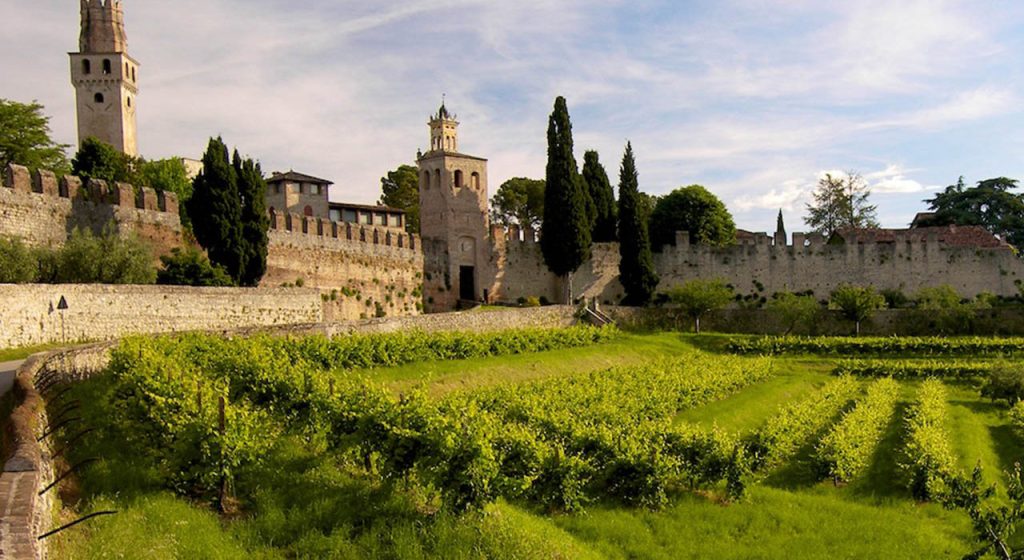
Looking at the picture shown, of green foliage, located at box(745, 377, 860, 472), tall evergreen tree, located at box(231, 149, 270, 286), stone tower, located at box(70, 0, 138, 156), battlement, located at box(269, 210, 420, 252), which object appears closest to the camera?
green foliage, located at box(745, 377, 860, 472)

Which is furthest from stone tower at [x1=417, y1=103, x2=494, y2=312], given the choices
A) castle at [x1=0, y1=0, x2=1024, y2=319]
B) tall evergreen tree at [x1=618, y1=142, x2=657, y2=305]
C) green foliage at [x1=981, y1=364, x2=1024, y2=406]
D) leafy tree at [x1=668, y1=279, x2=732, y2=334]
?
green foliage at [x1=981, y1=364, x2=1024, y2=406]

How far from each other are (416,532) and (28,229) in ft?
81.0

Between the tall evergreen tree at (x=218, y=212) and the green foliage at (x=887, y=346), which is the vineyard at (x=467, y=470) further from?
the green foliage at (x=887, y=346)

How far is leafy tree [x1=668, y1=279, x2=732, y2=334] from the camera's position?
154 feet

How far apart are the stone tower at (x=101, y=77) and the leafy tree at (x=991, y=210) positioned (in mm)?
68969

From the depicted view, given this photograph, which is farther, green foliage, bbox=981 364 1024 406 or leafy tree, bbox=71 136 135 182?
leafy tree, bbox=71 136 135 182

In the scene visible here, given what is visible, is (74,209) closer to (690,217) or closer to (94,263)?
(94,263)

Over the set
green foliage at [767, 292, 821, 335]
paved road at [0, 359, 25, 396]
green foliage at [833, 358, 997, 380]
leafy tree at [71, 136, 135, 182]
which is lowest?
green foliage at [833, 358, 997, 380]

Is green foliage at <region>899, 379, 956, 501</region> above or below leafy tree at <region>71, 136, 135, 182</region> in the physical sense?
below

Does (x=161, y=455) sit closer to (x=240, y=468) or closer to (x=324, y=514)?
(x=240, y=468)

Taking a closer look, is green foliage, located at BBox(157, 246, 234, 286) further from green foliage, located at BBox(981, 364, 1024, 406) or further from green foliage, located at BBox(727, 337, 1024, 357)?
green foliage, located at BBox(981, 364, 1024, 406)

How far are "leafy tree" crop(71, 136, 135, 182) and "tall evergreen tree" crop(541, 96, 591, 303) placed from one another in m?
23.5

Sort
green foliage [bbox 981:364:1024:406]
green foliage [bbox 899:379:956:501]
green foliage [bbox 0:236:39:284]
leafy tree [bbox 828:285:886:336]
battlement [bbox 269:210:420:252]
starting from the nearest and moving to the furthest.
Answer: green foliage [bbox 899:379:956:501] → green foliage [bbox 0:236:39:284] → green foliage [bbox 981:364:1024:406] → battlement [bbox 269:210:420:252] → leafy tree [bbox 828:285:886:336]

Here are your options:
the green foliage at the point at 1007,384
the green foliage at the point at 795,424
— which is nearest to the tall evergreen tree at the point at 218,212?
the green foliage at the point at 795,424
